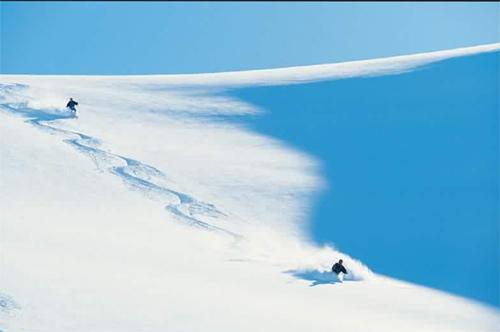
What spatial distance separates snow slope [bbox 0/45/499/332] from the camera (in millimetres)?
11023

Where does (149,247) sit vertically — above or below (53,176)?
below

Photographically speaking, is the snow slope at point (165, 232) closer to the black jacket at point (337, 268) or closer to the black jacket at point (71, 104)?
the black jacket at point (337, 268)

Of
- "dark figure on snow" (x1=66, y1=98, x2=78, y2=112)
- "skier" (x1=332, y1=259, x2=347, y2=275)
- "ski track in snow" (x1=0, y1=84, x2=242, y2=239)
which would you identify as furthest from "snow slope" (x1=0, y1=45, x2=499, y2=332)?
"dark figure on snow" (x1=66, y1=98, x2=78, y2=112)

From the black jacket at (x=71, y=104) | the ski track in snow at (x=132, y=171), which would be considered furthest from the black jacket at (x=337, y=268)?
the black jacket at (x=71, y=104)

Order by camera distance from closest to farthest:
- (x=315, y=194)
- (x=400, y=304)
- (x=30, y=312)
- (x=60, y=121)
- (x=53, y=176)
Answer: (x=30, y=312) → (x=400, y=304) → (x=53, y=176) → (x=315, y=194) → (x=60, y=121)

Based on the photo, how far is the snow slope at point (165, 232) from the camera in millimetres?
11023

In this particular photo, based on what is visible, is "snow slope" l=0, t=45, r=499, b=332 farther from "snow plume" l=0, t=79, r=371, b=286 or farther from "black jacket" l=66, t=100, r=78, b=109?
"black jacket" l=66, t=100, r=78, b=109

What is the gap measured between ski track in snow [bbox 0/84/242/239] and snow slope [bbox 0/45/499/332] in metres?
0.05

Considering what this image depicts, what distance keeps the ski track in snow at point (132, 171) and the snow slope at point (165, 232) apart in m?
0.05

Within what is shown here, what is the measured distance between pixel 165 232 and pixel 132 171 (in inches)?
158

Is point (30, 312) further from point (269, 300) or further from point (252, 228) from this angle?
point (252, 228)

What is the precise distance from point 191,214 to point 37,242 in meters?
4.14

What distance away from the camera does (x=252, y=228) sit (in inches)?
643

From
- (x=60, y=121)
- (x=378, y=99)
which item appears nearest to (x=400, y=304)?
(x=60, y=121)
